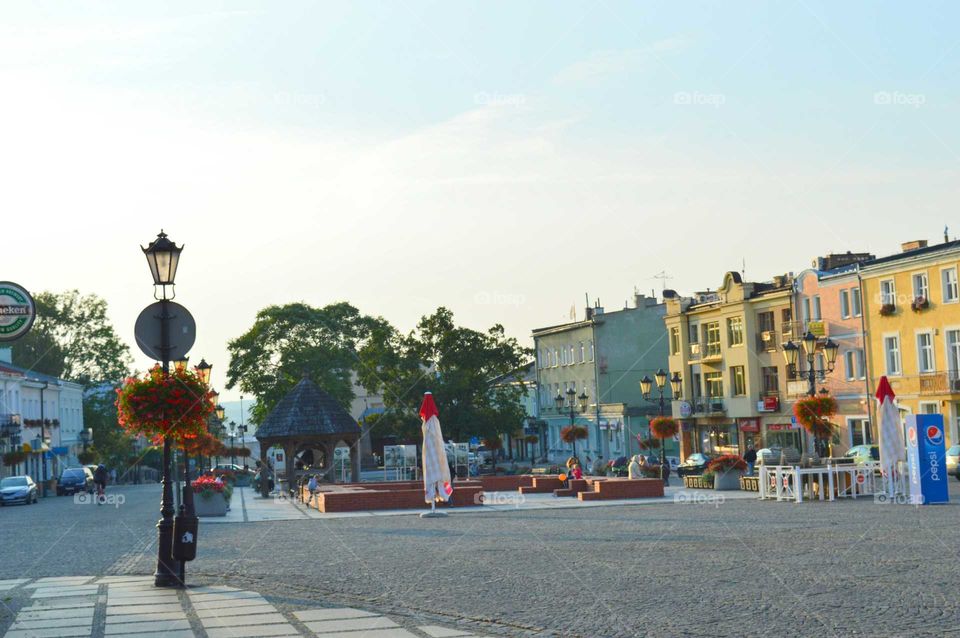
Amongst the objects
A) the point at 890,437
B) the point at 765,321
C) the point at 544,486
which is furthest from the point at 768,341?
the point at 890,437

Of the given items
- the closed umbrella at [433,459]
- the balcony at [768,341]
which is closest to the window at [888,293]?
the balcony at [768,341]

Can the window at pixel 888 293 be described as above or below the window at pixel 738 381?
above

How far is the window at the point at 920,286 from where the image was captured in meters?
52.0

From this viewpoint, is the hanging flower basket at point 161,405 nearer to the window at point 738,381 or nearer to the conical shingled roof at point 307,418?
Result: the conical shingled roof at point 307,418

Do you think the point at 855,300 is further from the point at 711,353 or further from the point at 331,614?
the point at 331,614

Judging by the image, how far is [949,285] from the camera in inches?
1991

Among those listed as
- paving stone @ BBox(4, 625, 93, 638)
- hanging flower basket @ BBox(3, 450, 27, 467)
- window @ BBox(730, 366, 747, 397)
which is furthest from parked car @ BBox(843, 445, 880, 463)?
hanging flower basket @ BBox(3, 450, 27, 467)

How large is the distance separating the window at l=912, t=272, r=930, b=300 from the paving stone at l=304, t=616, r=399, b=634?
45.0 meters

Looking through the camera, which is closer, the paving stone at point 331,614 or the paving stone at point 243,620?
the paving stone at point 243,620

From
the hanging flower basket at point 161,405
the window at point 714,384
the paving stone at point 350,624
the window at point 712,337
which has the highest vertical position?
the window at point 712,337

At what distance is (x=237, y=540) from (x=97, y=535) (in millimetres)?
4768

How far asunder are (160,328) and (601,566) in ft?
21.6

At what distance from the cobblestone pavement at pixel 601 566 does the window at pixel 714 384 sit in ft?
131

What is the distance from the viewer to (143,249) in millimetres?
15930
